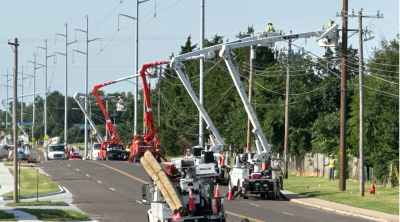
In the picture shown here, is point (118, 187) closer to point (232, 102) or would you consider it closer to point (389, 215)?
point (389, 215)

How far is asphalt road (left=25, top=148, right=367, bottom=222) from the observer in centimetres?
2538

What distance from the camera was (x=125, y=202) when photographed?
3147 centimetres

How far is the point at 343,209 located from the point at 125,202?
35.0 ft

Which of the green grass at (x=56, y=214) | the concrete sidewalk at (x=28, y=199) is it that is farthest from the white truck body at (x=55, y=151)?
the green grass at (x=56, y=214)

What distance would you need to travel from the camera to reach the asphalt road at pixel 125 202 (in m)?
25.4

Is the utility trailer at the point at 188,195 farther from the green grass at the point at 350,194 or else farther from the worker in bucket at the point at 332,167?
the worker in bucket at the point at 332,167

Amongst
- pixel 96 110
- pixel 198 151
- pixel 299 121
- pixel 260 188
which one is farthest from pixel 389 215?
pixel 96 110

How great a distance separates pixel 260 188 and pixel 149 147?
24802 mm

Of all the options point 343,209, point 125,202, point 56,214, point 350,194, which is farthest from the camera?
point 350,194

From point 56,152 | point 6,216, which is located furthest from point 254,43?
point 56,152

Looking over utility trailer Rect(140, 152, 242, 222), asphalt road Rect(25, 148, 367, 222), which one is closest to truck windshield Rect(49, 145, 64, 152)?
asphalt road Rect(25, 148, 367, 222)

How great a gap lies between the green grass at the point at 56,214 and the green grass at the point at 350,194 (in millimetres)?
12499

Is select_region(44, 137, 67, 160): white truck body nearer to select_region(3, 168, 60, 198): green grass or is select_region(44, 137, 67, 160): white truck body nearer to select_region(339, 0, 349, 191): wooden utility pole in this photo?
select_region(3, 168, 60, 198): green grass

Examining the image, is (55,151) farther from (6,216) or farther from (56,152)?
(6,216)
